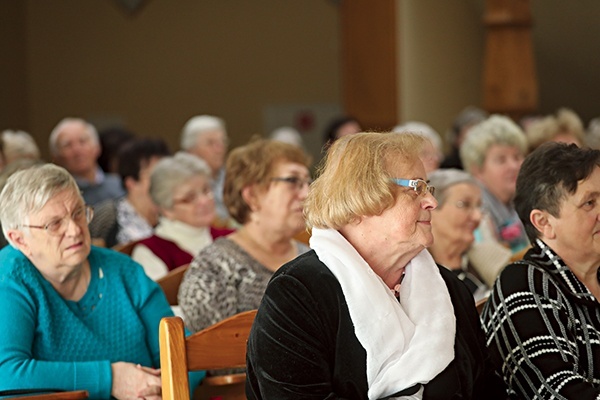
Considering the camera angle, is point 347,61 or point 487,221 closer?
point 487,221

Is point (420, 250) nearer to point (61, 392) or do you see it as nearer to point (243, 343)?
point (243, 343)

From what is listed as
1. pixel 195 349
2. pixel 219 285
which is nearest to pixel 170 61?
pixel 219 285

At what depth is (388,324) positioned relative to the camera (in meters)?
2.21

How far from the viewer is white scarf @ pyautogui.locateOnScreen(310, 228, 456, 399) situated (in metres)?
2.19

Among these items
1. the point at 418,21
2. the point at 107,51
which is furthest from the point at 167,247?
the point at 107,51

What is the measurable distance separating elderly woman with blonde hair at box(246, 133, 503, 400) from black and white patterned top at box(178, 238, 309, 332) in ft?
3.48

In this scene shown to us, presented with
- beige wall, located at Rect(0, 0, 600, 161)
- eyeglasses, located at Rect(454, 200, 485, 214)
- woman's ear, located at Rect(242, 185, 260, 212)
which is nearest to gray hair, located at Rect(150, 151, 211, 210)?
woman's ear, located at Rect(242, 185, 260, 212)

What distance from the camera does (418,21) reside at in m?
9.71

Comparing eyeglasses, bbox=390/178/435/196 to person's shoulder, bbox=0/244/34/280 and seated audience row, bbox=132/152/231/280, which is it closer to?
person's shoulder, bbox=0/244/34/280

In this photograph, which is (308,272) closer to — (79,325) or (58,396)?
(58,396)

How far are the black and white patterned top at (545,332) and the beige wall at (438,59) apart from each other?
6999 millimetres

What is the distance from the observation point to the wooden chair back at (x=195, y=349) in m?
2.40

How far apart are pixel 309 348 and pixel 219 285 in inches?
51.0

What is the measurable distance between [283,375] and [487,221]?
111 inches
